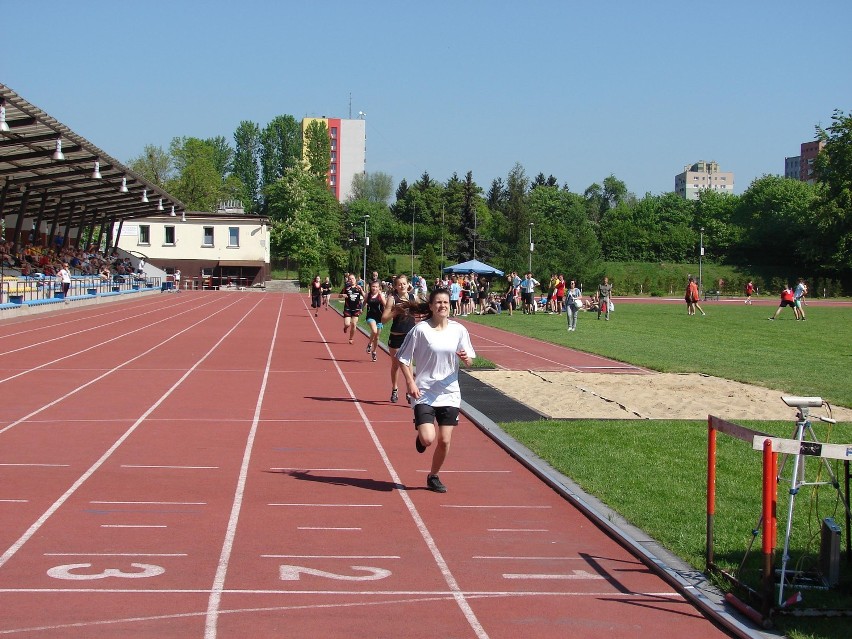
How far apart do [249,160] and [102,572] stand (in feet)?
500

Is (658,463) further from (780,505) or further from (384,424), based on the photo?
(384,424)

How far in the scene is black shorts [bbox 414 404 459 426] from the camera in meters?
9.20

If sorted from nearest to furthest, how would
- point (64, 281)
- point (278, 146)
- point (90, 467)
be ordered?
point (90, 467), point (64, 281), point (278, 146)

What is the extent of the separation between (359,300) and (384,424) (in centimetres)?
1270

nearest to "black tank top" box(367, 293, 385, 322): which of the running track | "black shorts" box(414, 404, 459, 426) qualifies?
the running track

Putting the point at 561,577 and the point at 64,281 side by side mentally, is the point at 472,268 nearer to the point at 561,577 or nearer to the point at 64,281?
the point at 64,281

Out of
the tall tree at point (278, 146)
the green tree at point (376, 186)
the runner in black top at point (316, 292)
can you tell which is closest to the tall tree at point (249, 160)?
the tall tree at point (278, 146)

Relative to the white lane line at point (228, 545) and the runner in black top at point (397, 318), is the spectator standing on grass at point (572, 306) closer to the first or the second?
the runner in black top at point (397, 318)

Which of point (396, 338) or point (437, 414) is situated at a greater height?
point (396, 338)

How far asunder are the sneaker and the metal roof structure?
2206 centimetres

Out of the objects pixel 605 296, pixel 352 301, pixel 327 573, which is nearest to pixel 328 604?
pixel 327 573

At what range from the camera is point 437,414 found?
928cm

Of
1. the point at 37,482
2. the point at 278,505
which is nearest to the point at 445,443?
the point at 278,505

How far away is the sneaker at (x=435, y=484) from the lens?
9461 mm
